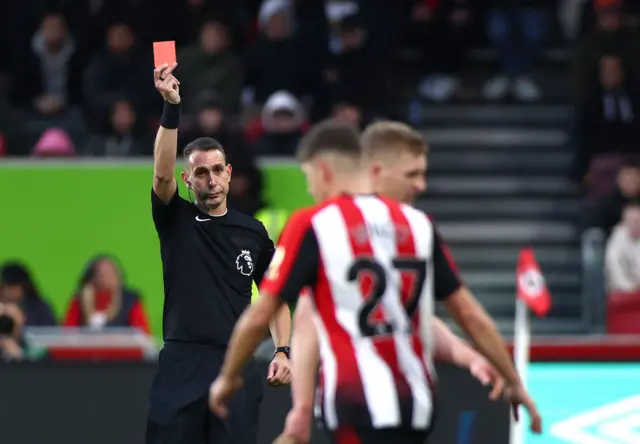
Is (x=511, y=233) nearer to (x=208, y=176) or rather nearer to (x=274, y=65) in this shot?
(x=274, y=65)

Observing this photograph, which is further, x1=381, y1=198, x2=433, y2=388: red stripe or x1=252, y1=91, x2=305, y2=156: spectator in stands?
x1=252, y1=91, x2=305, y2=156: spectator in stands

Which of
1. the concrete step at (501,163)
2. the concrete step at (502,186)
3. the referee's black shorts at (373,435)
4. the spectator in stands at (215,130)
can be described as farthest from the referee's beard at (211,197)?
the concrete step at (501,163)

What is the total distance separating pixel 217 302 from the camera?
742cm

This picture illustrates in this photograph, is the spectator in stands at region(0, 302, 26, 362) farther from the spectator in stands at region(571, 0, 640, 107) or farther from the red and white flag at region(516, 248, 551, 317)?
the spectator in stands at region(571, 0, 640, 107)

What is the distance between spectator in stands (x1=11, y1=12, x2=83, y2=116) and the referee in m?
8.60

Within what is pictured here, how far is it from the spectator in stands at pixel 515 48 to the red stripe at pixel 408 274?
34.5ft

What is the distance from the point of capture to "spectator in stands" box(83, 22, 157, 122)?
15.1m

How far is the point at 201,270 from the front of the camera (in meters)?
7.41

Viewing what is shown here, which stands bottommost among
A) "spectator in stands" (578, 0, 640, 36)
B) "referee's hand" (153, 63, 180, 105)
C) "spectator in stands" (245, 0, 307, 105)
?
"referee's hand" (153, 63, 180, 105)

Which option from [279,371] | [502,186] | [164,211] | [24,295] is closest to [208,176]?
[164,211]

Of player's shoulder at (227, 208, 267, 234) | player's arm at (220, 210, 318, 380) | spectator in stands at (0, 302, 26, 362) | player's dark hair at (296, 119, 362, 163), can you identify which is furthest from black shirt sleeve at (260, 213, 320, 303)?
spectator in stands at (0, 302, 26, 362)

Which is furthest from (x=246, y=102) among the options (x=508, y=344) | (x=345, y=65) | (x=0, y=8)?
(x=508, y=344)

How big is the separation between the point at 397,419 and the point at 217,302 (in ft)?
5.92

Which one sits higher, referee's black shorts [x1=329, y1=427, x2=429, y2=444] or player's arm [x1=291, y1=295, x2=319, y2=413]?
player's arm [x1=291, y1=295, x2=319, y2=413]
